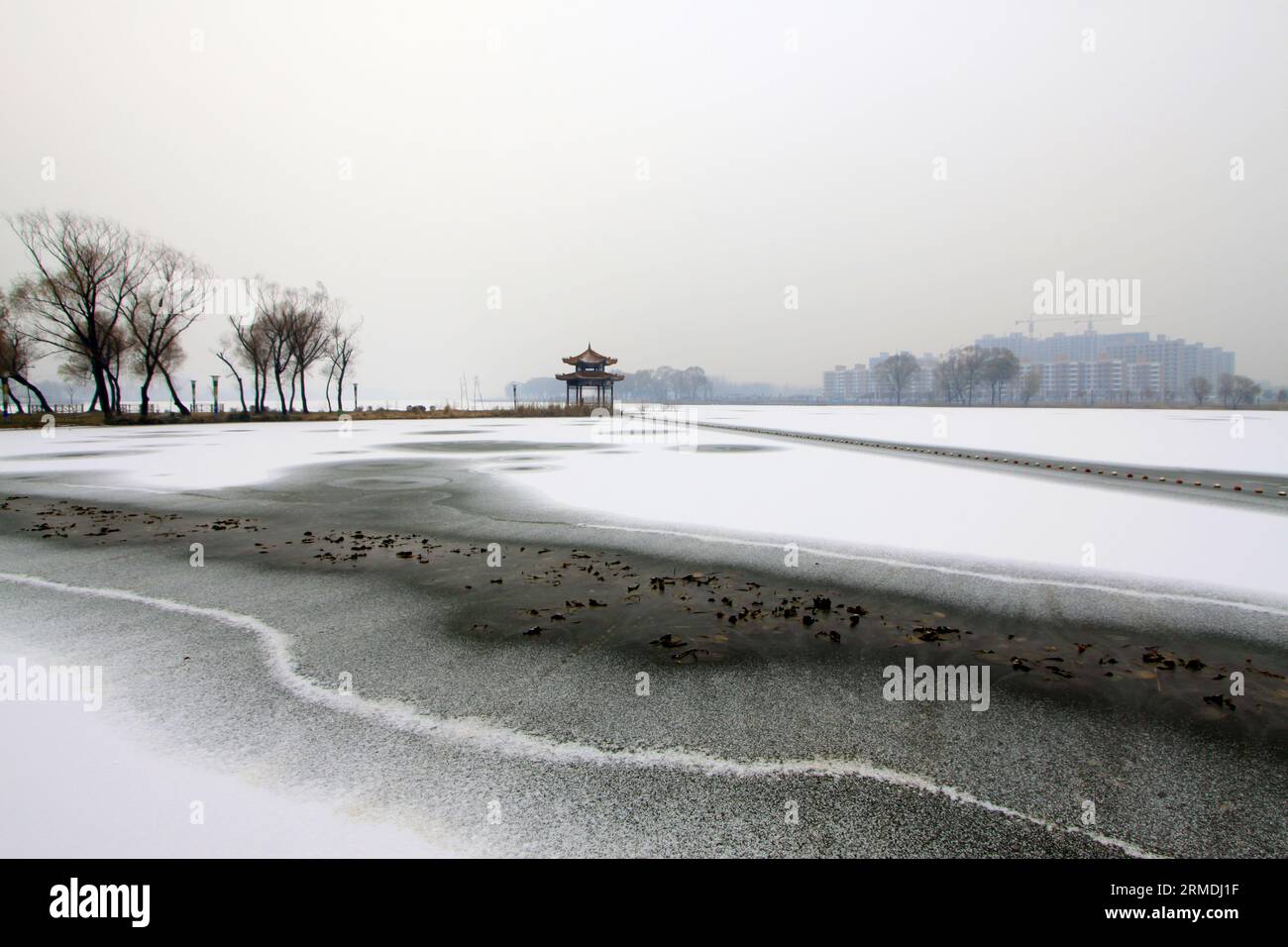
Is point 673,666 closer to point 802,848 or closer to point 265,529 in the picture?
point 802,848

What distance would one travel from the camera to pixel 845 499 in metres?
13.2

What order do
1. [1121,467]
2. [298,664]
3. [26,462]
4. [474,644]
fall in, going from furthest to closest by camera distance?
[26,462] → [1121,467] → [474,644] → [298,664]

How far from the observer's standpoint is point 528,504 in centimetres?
1298

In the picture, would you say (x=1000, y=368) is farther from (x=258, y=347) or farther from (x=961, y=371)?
(x=258, y=347)

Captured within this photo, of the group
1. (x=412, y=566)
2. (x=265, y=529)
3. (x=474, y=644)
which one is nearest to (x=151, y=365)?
(x=265, y=529)

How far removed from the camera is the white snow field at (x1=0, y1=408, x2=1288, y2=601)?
28.1 feet

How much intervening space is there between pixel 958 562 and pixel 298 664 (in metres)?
7.28

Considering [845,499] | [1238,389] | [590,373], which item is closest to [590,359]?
[590,373]
